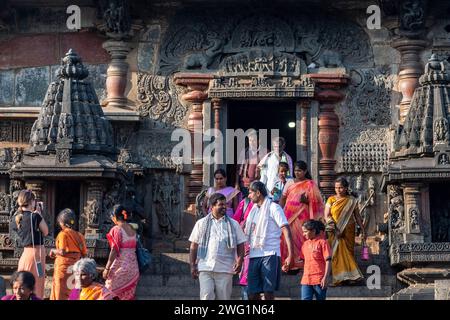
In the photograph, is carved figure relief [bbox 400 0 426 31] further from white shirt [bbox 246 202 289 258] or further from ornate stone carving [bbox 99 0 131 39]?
white shirt [bbox 246 202 289 258]

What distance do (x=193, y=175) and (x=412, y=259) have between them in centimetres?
515

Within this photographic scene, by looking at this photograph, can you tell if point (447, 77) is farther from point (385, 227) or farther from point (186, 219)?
point (186, 219)

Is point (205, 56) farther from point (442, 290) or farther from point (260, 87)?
point (442, 290)

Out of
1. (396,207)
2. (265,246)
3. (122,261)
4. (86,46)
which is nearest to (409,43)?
(396,207)

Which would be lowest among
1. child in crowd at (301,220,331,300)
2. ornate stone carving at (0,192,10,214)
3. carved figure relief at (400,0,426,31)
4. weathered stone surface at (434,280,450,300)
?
weathered stone surface at (434,280,450,300)

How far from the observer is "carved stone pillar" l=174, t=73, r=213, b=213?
22.6m

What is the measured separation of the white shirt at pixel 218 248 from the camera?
15.2m

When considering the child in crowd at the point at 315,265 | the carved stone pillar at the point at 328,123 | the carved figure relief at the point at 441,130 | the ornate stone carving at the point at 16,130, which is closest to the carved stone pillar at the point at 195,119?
the carved stone pillar at the point at 328,123

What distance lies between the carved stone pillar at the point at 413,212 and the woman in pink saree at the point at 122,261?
4.58 m

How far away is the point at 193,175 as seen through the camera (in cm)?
2264

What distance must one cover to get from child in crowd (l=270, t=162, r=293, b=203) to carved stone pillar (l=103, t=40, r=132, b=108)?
413 cm

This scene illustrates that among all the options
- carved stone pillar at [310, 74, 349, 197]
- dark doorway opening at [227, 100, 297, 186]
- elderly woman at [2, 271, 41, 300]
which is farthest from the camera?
dark doorway opening at [227, 100, 297, 186]

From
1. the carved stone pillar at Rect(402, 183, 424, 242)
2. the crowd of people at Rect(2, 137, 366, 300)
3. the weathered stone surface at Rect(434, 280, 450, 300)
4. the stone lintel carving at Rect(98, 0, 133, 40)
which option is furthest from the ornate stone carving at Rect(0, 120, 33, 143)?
the weathered stone surface at Rect(434, 280, 450, 300)
